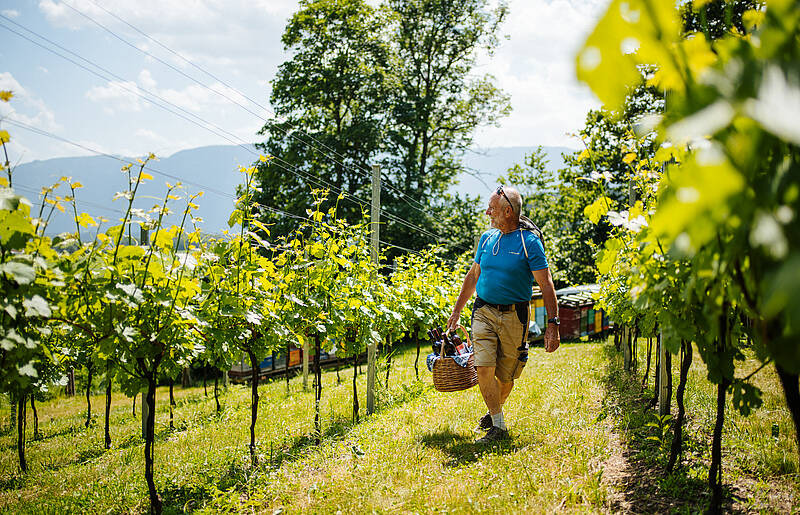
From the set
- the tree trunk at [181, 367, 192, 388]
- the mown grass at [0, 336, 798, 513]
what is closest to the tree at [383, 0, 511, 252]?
the tree trunk at [181, 367, 192, 388]

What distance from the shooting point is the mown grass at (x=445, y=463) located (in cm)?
287

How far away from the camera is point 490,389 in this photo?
4113mm

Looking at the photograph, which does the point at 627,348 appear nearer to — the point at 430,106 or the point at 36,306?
the point at 36,306

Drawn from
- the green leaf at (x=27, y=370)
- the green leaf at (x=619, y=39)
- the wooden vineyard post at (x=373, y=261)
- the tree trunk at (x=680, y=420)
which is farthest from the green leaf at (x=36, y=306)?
the wooden vineyard post at (x=373, y=261)

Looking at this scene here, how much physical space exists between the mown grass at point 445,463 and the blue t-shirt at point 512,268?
3.78 feet

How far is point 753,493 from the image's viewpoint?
2648 mm

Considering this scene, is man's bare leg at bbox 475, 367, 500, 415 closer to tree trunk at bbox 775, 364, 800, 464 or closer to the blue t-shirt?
the blue t-shirt

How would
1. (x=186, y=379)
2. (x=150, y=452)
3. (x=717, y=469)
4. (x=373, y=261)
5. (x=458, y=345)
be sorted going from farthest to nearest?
(x=186, y=379), (x=373, y=261), (x=458, y=345), (x=150, y=452), (x=717, y=469)

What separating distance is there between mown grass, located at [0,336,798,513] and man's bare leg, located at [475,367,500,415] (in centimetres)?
32

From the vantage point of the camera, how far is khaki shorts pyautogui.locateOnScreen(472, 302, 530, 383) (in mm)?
4211

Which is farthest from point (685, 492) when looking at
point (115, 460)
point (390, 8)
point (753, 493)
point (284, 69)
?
point (390, 8)

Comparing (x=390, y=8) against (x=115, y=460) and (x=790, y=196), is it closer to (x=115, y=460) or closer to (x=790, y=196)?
(x=115, y=460)

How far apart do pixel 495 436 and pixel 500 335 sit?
829 millimetres

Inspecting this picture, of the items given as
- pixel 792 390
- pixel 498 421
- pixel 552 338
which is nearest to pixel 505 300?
pixel 552 338
